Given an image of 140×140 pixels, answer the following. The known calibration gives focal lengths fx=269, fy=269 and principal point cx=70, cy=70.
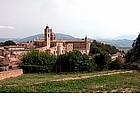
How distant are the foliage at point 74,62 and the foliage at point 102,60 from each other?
0.27ft

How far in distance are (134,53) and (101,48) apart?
44cm

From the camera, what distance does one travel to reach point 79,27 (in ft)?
11.7

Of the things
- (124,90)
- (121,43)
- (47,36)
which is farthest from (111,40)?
(47,36)

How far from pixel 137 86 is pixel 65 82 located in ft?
3.08

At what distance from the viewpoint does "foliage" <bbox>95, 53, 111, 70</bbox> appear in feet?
11.5

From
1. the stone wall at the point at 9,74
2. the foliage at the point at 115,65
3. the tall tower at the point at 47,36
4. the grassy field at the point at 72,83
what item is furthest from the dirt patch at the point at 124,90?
the stone wall at the point at 9,74

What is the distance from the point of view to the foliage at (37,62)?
350 centimetres

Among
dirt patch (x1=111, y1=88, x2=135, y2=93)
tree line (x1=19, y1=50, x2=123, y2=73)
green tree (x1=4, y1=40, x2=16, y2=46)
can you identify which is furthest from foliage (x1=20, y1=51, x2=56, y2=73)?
dirt patch (x1=111, y1=88, x2=135, y2=93)

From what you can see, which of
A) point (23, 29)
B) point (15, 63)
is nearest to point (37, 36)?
point (23, 29)

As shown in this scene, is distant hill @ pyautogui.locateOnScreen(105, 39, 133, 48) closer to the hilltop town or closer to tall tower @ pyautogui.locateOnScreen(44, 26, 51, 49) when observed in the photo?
the hilltop town

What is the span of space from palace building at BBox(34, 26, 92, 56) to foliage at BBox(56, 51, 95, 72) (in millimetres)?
62

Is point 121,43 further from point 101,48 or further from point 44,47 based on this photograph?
point 44,47

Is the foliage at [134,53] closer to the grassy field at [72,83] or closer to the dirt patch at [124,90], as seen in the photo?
the grassy field at [72,83]
